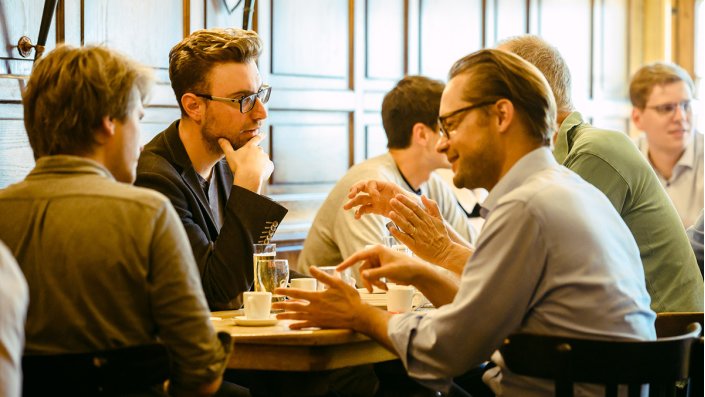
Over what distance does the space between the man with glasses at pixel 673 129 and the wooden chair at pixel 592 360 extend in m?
3.40

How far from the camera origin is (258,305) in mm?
2424

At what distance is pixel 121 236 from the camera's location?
1803mm

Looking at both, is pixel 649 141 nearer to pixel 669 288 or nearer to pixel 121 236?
pixel 669 288

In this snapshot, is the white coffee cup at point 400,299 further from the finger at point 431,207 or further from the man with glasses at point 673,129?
the man with glasses at point 673,129

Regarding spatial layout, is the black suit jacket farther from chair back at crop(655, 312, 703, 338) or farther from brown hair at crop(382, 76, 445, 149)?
brown hair at crop(382, 76, 445, 149)

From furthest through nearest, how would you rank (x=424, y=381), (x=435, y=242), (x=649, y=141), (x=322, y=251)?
(x=649, y=141) < (x=322, y=251) < (x=435, y=242) < (x=424, y=381)

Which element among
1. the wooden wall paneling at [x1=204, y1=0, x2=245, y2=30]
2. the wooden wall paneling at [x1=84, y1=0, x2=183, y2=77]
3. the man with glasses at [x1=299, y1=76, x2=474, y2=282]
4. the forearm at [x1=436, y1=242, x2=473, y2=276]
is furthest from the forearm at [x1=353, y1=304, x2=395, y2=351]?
the wooden wall paneling at [x1=204, y1=0, x2=245, y2=30]

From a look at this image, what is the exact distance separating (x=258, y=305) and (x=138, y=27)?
168 cm

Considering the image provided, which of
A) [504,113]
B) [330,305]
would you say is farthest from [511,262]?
[330,305]

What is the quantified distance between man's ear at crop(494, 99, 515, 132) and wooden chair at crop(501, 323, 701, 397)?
0.50 metres

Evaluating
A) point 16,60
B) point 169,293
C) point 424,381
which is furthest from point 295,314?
point 16,60

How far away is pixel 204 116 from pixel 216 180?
0.24m

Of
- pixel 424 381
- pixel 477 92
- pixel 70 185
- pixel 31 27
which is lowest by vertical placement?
pixel 424 381

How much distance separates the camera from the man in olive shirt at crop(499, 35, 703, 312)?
289cm
